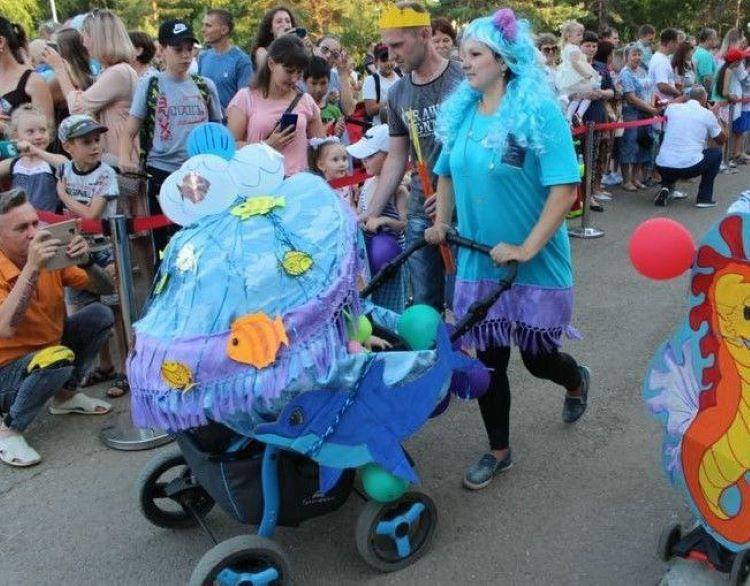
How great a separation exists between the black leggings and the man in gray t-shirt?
2.72ft

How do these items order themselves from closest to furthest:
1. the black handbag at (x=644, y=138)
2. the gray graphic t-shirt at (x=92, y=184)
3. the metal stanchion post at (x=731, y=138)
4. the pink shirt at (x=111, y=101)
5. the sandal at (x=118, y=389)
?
the sandal at (x=118, y=389) → the gray graphic t-shirt at (x=92, y=184) → the pink shirt at (x=111, y=101) → the black handbag at (x=644, y=138) → the metal stanchion post at (x=731, y=138)

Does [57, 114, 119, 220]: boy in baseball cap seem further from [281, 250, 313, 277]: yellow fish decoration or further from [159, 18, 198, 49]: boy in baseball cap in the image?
[281, 250, 313, 277]: yellow fish decoration

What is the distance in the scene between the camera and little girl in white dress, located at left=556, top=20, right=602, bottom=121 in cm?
832

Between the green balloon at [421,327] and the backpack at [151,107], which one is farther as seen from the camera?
the backpack at [151,107]

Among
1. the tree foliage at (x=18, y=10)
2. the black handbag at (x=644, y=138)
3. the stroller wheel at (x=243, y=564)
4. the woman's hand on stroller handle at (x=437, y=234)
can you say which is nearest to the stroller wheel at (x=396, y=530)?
the stroller wheel at (x=243, y=564)

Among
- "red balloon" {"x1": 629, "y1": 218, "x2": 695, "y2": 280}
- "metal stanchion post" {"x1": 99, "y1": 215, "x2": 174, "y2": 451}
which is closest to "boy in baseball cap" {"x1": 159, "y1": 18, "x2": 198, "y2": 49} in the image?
"metal stanchion post" {"x1": 99, "y1": 215, "x2": 174, "y2": 451}

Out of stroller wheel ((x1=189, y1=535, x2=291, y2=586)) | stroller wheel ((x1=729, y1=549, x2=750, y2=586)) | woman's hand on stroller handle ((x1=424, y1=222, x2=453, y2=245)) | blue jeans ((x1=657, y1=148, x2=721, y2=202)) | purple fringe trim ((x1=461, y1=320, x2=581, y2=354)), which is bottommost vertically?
blue jeans ((x1=657, y1=148, x2=721, y2=202))

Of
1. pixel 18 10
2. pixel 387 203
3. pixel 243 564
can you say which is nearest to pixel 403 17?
pixel 387 203

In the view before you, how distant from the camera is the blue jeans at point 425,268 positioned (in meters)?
3.97

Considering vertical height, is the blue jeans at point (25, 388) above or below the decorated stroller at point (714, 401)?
below

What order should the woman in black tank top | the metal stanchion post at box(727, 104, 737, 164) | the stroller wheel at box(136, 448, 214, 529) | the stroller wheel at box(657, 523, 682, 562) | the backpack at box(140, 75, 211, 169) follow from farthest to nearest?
the metal stanchion post at box(727, 104, 737, 164) < the woman in black tank top < the backpack at box(140, 75, 211, 169) < the stroller wheel at box(136, 448, 214, 529) < the stroller wheel at box(657, 523, 682, 562)

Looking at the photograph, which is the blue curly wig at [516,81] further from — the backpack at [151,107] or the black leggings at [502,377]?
the backpack at [151,107]

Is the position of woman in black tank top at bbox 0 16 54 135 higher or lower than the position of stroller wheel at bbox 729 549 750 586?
higher

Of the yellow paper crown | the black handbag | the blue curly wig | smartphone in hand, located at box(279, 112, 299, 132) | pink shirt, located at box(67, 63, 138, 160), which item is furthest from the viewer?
the black handbag
